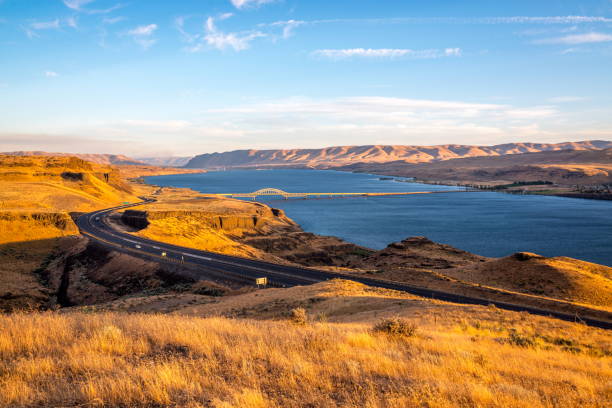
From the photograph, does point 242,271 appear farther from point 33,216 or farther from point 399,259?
point 33,216

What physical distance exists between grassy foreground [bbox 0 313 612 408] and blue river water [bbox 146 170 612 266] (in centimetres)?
6776

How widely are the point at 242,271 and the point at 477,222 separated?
82.0 m

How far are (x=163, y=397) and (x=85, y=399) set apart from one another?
1144mm

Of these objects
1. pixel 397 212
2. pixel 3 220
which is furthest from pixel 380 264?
pixel 397 212

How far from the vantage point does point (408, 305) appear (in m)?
20.8

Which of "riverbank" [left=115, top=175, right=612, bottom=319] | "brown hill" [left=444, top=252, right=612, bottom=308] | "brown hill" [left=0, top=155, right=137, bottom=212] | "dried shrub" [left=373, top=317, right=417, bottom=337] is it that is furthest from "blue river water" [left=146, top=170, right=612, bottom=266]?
"dried shrub" [left=373, top=317, right=417, bottom=337]

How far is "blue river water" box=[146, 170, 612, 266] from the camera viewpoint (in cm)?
7488

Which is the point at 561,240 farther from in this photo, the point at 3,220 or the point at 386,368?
the point at 3,220

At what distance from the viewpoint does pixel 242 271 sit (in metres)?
37.7

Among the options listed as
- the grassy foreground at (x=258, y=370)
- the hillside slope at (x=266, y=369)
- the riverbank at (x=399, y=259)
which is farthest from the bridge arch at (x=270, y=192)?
the grassy foreground at (x=258, y=370)

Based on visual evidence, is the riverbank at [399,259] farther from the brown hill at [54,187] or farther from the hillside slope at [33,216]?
the brown hill at [54,187]

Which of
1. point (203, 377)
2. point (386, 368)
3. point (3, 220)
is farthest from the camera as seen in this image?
point (3, 220)

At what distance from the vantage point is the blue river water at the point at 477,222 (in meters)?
74.9

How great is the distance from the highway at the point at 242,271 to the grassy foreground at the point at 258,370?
776 inches
